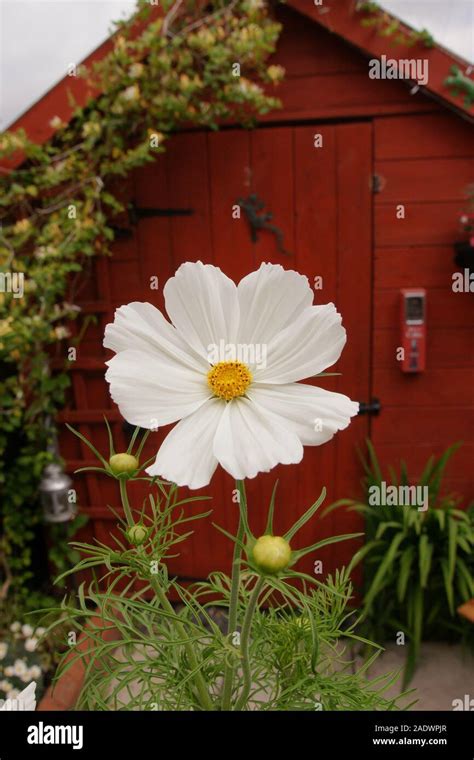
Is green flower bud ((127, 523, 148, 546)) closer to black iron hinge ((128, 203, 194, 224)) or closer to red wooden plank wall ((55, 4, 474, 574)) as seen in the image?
red wooden plank wall ((55, 4, 474, 574))

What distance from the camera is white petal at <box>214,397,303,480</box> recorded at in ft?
0.91

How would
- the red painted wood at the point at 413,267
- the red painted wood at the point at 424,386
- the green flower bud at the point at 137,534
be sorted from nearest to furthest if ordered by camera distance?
the green flower bud at the point at 137,534 → the red painted wood at the point at 413,267 → the red painted wood at the point at 424,386

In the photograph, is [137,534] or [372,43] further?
[372,43]

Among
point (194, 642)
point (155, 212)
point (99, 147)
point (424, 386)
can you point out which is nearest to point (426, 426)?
point (424, 386)

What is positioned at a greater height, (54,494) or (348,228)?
(348,228)

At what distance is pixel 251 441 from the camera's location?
0.96ft

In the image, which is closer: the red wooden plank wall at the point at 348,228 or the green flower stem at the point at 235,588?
the green flower stem at the point at 235,588

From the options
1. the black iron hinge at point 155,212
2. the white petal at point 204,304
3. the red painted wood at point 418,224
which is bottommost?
the white petal at point 204,304

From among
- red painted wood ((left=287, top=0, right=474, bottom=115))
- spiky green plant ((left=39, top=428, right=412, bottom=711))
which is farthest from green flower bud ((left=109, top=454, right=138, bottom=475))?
red painted wood ((left=287, top=0, right=474, bottom=115))

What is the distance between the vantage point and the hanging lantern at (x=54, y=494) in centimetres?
204

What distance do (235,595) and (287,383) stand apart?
124mm

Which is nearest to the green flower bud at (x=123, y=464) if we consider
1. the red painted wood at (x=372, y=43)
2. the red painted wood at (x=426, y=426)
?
the red painted wood at (x=372, y=43)

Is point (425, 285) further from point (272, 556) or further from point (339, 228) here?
point (272, 556)

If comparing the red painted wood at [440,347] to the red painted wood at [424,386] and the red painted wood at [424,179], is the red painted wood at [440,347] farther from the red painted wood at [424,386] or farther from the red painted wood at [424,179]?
the red painted wood at [424,179]
